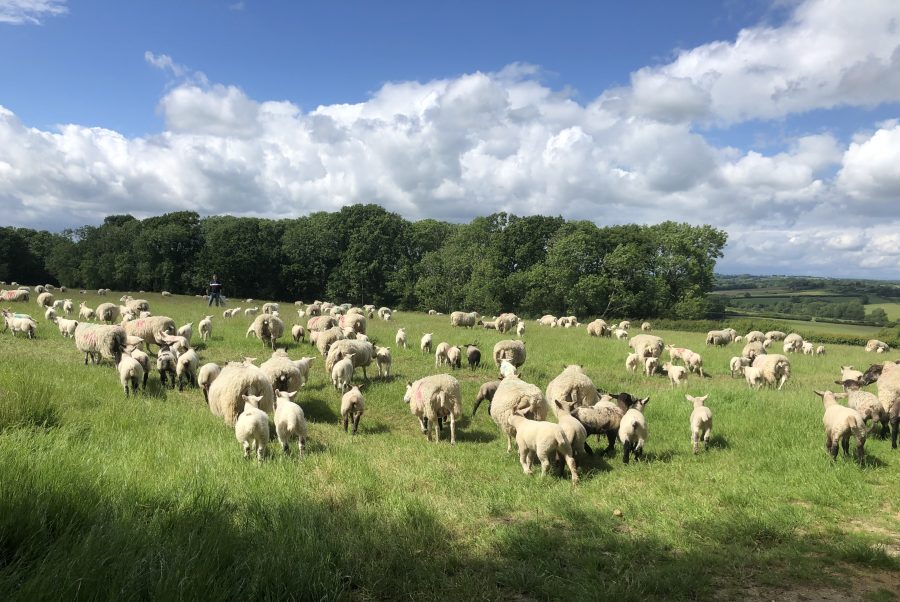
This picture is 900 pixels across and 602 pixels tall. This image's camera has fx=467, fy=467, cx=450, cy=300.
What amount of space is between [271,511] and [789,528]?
6.22 metres

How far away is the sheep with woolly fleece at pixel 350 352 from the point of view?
14.2 meters

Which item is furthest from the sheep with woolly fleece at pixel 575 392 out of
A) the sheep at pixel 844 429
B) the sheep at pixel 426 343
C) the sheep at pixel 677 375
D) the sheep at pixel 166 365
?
the sheep at pixel 426 343

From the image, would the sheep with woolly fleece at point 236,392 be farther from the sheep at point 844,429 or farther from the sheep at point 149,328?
the sheep at point 844,429

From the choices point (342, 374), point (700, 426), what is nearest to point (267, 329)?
point (342, 374)

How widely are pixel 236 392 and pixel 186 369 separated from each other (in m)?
4.61

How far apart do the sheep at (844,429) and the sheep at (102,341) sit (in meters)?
18.0

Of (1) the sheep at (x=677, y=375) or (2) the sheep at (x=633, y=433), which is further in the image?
(1) the sheep at (x=677, y=375)

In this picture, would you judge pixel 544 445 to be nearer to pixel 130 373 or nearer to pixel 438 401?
pixel 438 401

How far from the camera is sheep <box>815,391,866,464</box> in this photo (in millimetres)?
8023

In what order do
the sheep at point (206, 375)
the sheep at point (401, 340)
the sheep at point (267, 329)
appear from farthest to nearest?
the sheep at point (401, 340) → the sheep at point (267, 329) → the sheep at point (206, 375)

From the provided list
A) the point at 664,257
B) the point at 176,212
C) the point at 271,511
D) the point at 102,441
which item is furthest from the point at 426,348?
the point at 176,212

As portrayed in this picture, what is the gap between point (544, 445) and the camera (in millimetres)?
7566

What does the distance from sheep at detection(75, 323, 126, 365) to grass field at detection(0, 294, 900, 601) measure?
379 centimetres

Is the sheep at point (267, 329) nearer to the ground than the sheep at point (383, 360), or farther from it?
farther from it
